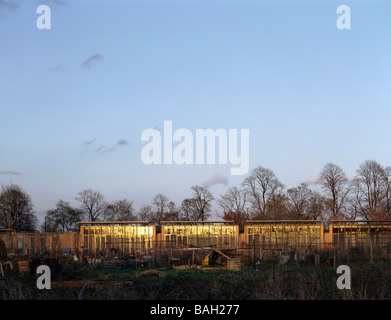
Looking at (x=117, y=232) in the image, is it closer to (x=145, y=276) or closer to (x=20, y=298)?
(x=145, y=276)

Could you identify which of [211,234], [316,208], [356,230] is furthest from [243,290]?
[316,208]

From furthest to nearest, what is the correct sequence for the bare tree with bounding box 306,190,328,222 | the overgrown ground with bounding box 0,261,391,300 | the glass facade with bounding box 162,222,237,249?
the bare tree with bounding box 306,190,328,222
the glass facade with bounding box 162,222,237,249
the overgrown ground with bounding box 0,261,391,300

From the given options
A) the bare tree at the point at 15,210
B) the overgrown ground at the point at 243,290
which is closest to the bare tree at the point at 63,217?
the bare tree at the point at 15,210

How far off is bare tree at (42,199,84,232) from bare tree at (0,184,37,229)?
3.57 m

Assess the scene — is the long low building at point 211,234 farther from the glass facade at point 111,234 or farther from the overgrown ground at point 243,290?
the overgrown ground at point 243,290

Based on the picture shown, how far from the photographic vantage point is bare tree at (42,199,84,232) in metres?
99.5

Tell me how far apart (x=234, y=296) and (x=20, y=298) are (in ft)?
20.0

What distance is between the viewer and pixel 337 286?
55.5 ft

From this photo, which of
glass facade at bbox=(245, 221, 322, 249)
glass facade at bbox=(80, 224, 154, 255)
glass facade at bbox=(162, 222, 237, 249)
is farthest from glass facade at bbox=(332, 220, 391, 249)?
glass facade at bbox=(80, 224, 154, 255)

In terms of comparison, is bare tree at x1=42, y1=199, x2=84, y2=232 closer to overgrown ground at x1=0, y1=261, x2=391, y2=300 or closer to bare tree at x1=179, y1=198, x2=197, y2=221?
bare tree at x1=179, y1=198, x2=197, y2=221

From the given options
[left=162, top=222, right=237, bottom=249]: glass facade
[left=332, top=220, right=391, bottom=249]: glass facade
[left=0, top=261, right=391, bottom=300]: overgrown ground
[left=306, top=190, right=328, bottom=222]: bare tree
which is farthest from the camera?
[left=306, top=190, right=328, bottom=222]: bare tree

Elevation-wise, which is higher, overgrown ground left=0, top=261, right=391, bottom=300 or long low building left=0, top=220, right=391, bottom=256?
overgrown ground left=0, top=261, right=391, bottom=300

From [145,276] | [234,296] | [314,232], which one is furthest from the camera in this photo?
[314,232]
